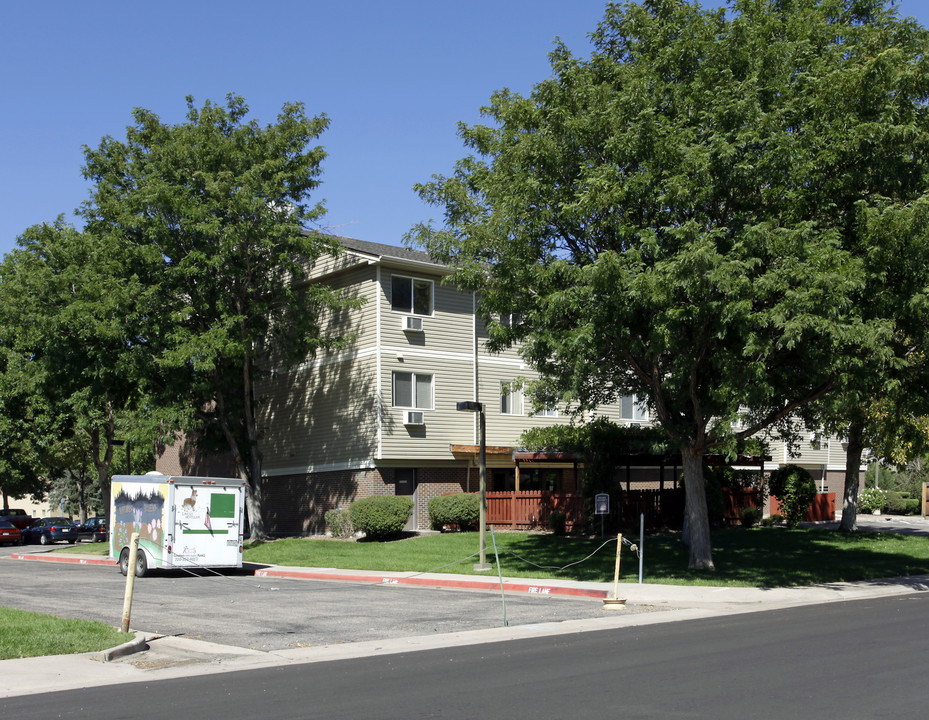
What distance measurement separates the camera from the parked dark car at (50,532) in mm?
45625

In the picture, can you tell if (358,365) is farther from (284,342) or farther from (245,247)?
(245,247)

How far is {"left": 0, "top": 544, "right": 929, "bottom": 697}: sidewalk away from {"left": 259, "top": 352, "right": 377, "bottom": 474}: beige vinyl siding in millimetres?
10380

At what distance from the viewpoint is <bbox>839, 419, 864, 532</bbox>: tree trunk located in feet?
96.0

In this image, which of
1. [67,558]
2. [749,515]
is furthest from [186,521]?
[749,515]

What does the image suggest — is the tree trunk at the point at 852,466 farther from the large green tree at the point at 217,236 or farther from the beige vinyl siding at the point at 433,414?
the large green tree at the point at 217,236

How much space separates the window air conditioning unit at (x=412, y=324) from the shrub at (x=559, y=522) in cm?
799

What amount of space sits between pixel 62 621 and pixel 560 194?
1151 centimetres

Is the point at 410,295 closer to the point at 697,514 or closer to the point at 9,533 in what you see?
the point at 697,514

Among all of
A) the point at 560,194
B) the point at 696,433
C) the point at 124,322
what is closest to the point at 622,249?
the point at 560,194

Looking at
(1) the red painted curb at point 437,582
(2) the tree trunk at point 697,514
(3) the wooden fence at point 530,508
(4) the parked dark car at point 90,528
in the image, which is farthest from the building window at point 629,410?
(4) the parked dark car at point 90,528

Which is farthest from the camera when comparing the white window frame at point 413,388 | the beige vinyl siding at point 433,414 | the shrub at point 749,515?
the shrub at point 749,515

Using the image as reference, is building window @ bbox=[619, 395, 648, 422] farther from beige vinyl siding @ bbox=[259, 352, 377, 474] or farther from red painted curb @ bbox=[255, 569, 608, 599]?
red painted curb @ bbox=[255, 569, 608, 599]

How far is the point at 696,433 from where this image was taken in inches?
814

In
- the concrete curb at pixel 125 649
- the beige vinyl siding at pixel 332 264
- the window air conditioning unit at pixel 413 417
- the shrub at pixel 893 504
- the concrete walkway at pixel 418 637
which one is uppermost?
the beige vinyl siding at pixel 332 264
